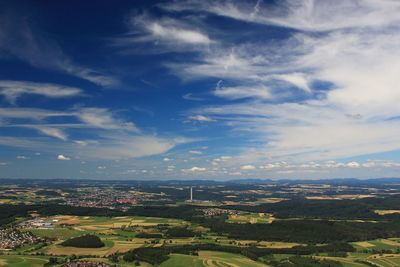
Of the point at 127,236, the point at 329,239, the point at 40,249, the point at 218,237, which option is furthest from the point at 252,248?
the point at 40,249

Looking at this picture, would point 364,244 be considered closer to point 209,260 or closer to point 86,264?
point 209,260

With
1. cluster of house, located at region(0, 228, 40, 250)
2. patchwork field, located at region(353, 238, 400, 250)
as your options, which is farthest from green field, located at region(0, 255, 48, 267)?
patchwork field, located at region(353, 238, 400, 250)

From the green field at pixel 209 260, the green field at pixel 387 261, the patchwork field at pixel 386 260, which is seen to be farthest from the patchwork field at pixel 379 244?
the green field at pixel 209 260

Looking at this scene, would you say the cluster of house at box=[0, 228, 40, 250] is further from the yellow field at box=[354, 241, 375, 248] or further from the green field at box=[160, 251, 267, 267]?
the yellow field at box=[354, 241, 375, 248]

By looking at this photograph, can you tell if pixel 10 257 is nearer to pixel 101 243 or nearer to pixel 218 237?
pixel 101 243

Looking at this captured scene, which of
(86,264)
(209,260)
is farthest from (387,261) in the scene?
(86,264)
